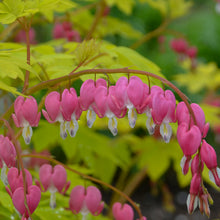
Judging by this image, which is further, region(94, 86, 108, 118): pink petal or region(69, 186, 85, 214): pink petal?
region(69, 186, 85, 214): pink petal

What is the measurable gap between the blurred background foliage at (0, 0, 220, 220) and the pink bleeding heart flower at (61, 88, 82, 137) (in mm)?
78

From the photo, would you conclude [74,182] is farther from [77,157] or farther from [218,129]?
[218,129]

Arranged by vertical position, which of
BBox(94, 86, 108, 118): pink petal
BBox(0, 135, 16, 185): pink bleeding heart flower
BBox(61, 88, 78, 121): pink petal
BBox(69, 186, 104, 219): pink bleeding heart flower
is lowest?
BBox(69, 186, 104, 219): pink bleeding heart flower

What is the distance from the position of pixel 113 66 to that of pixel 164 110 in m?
0.32

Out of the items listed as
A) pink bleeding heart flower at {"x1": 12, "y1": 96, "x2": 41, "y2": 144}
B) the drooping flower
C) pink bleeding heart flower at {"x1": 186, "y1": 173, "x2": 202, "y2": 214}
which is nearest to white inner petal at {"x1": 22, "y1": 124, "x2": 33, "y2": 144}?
pink bleeding heart flower at {"x1": 12, "y1": 96, "x2": 41, "y2": 144}

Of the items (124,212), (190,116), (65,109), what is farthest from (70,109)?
(124,212)

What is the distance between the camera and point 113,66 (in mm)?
1031

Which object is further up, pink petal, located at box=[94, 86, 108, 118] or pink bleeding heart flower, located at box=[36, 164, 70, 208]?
pink petal, located at box=[94, 86, 108, 118]

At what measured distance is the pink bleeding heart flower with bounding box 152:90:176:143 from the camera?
29.3 inches

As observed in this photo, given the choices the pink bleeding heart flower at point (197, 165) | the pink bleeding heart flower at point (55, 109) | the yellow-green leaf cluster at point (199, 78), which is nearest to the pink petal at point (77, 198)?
the pink bleeding heart flower at point (55, 109)

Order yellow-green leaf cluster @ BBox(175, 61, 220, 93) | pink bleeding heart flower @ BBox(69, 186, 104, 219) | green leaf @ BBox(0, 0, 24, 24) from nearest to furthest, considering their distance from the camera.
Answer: green leaf @ BBox(0, 0, 24, 24) < pink bleeding heart flower @ BBox(69, 186, 104, 219) < yellow-green leaf cluster @ BBox(175, 61, 220, 93)

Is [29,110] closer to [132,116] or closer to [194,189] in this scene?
[132,116]

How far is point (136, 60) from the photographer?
3.43 feet

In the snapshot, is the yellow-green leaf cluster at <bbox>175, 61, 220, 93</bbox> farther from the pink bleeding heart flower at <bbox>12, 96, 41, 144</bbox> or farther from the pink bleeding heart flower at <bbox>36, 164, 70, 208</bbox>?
the pink bleeding heart flower at <bbox>12, 96, 41, 144</bbox>
